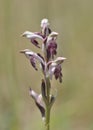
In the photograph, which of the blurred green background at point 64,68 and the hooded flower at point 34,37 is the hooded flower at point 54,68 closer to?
the hooded flower at point 34,37

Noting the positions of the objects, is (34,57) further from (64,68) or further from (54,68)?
(64,68)

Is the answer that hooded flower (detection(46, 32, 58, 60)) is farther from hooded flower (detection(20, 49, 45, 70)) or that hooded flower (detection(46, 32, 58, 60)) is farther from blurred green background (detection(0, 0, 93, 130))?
blurred green background (detection(0, 0, 93, 130))

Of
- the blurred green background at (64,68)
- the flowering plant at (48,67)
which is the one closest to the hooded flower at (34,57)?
the flowering plant at (48,67)

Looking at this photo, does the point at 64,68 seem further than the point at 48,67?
Yes

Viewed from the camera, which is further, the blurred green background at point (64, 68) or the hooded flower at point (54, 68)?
the blurred green background at point (64, 68)

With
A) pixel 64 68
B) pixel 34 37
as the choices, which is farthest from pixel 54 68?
pixel 64 68

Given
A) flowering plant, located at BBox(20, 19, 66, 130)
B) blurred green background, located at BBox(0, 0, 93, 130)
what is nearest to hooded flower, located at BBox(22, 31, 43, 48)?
flowering plant, located at BBox(20, 19, 66, 130)

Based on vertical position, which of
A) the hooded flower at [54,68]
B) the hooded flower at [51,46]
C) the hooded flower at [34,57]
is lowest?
the hooded flower at [54,68]

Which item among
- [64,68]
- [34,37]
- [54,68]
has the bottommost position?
[64,68]

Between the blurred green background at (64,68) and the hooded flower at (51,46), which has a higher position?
the hooded flower at (51,46)

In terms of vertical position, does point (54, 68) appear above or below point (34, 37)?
below
